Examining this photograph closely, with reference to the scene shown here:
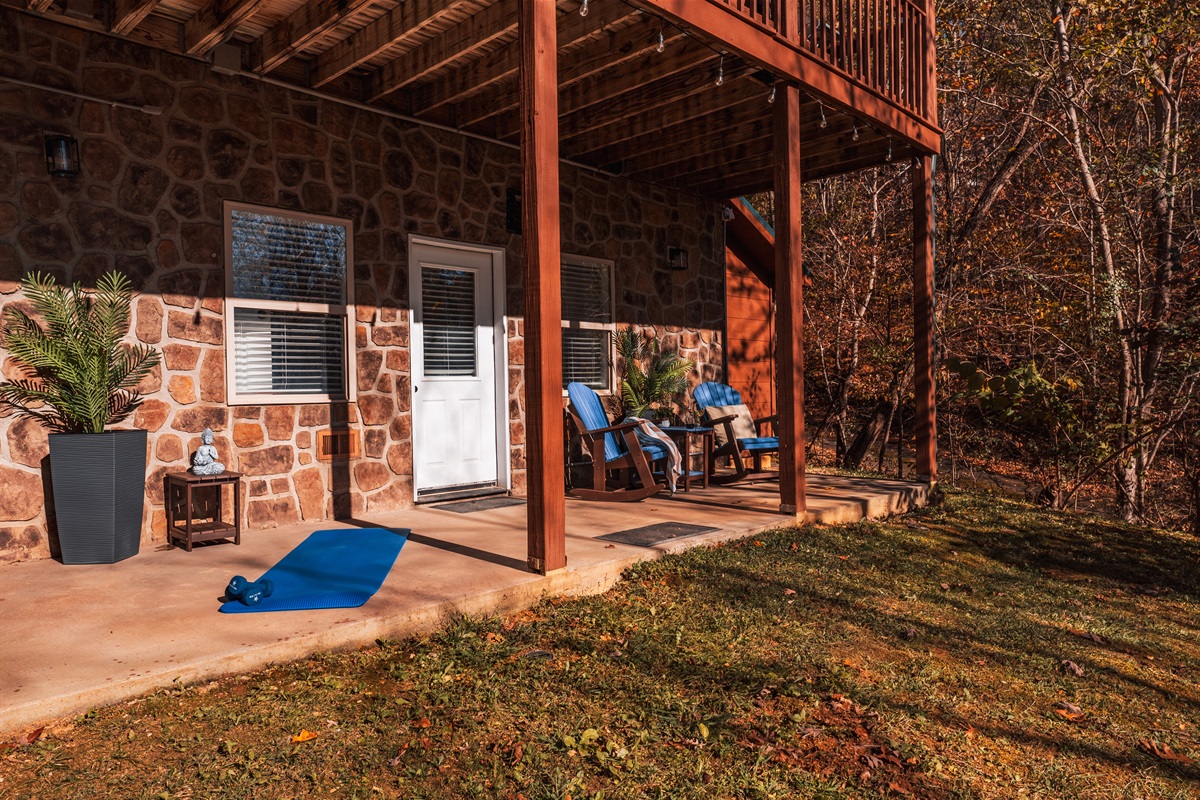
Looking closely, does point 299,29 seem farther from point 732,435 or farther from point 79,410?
point 732,435

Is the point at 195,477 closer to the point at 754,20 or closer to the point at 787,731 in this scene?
the point at 787,731

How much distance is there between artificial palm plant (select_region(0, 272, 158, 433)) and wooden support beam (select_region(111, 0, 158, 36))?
1.28 metres

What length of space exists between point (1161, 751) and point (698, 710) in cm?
146

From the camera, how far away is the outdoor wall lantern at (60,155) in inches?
163

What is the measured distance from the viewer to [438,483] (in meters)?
5.99

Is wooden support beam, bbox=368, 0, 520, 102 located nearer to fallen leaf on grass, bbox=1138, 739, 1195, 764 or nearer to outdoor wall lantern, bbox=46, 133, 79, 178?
outdoor wall lantern, bbox=46, 133, 79, 178

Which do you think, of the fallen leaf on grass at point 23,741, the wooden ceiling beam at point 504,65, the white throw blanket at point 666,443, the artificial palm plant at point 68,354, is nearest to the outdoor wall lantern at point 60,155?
the artificial palm plant at point 68,354

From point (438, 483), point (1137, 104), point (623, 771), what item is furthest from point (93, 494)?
point (1137, 104)

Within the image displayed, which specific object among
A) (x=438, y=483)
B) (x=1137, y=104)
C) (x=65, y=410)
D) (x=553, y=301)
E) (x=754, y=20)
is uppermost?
(x=1137, y=104)

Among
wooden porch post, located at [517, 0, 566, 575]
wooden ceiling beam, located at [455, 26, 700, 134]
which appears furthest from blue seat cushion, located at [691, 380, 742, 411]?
wooden porch post, located at [517, 0, 566, 575]

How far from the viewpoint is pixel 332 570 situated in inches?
150

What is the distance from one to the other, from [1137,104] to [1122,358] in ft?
10.3

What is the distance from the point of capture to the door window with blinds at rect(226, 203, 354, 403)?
4906mm

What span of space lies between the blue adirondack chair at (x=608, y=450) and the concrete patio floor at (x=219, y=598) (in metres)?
0.55
